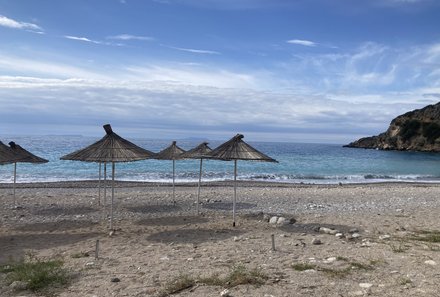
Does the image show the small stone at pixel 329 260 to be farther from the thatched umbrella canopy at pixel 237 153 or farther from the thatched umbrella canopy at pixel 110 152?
the thatched umbrella canopy at pixel 110 152

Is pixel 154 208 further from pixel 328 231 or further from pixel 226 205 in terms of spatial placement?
pixel 328 231

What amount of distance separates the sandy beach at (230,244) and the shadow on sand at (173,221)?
3 centimetres

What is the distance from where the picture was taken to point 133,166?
36.9 meters

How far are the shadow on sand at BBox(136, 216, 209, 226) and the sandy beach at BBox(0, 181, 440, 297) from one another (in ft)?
0.09

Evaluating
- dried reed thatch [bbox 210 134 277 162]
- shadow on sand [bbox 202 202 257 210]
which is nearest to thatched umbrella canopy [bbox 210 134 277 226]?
dried reed thatch [bbox 210 134 277 162]

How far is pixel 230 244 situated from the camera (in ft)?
28.1

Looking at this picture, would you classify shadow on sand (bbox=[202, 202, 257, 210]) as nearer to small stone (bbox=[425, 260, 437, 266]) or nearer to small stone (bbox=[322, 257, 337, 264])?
small stone (bbox=[322, 257, 337, 264])

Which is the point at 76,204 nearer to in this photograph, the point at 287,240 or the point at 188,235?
the point at 188,235

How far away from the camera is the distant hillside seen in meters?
87.2

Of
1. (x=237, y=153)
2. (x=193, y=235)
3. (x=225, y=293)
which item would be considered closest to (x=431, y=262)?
(x=225, y=293)

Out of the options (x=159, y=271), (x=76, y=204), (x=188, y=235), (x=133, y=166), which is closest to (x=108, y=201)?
(x=76, y=204)

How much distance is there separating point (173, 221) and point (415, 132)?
91605 millimetres

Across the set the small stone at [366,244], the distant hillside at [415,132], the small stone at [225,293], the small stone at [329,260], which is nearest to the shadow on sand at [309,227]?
the small stone at [366,244]

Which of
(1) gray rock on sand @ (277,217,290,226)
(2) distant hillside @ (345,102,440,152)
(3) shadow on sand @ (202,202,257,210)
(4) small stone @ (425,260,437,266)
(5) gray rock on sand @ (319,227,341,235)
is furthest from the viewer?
(2) distant hillside @ (345,102,440,152)
